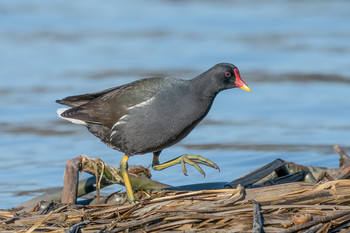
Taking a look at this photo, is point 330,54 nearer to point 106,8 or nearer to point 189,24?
point 189,24

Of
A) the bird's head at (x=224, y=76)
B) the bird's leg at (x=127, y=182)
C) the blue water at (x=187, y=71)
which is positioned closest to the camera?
the bird's leg at (x=127, y=182)

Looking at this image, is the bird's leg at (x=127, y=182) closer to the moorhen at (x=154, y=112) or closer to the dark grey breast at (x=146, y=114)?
the moorhen at (x=154, y=112)

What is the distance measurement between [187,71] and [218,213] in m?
6.83

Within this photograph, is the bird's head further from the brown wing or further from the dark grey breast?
the brown wing

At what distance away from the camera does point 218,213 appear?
3906 mm

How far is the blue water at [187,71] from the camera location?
24.1 ft

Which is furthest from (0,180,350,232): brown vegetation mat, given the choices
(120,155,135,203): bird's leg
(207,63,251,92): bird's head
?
(207,63,251,92): bird's head

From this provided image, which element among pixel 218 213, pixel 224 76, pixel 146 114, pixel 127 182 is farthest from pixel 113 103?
pixel 218 213

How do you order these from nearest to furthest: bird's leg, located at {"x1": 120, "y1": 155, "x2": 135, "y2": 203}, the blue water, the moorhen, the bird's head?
bird's leg, located at {"x1": 120, "y1": 155, "x2": 135, "y2": 203}, the moorhen, the bird's head, the blue water

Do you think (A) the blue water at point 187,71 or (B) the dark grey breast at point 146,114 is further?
(A) the blue water at point 187,71

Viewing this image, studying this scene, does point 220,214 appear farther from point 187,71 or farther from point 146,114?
point 187,71

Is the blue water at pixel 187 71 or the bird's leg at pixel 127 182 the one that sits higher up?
the blue water at pixel 187 71

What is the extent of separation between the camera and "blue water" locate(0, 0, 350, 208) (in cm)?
734

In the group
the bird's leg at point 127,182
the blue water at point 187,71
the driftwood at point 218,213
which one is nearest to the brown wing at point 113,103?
the bird's leg at point 127,182
